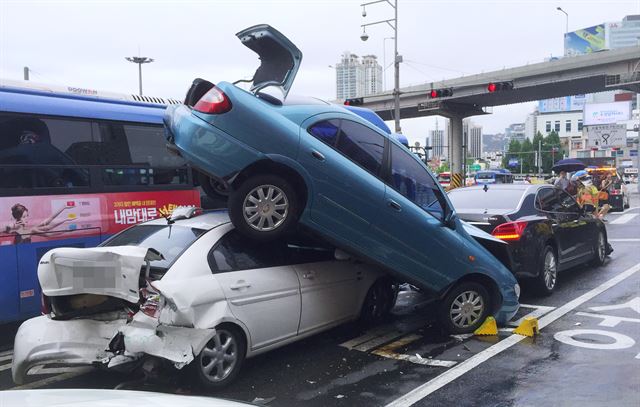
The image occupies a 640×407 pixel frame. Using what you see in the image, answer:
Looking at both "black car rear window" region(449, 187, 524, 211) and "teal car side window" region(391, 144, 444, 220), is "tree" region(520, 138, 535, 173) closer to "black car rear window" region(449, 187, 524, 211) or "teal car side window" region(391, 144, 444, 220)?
"black car rear window" region(449, 187, 524, 211)

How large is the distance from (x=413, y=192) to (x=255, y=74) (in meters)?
2.08

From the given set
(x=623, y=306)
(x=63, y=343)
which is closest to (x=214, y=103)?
(x=63, y=343)

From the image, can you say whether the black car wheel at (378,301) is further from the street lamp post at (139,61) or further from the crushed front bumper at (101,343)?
the street lamp post at (139,61)

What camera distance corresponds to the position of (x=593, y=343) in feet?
18.5

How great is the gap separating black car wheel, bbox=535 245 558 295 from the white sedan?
378 cm

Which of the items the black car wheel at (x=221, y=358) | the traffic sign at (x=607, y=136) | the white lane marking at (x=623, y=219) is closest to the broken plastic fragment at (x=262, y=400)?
the black car wheel at (x=221, y=358)

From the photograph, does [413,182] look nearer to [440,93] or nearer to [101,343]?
[101,343]

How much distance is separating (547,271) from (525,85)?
36468 millimetres

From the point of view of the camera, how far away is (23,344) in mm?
4164

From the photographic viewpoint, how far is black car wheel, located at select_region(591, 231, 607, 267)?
31.8 feet

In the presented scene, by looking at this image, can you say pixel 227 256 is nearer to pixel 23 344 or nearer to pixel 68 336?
pixel 68 336

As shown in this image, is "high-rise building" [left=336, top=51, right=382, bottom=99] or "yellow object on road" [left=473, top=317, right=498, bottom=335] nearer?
"yellow object on road" [left=473, top=317, right=498, bottom=335]

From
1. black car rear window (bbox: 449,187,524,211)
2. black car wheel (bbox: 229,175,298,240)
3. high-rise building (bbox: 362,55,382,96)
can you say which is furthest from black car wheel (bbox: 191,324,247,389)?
high-rise building (bbox: 362,55,382,96)

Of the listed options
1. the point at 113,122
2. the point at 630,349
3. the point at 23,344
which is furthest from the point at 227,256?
the point at 630,349
